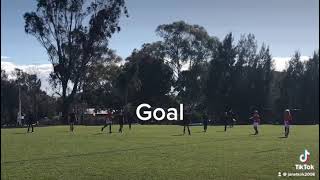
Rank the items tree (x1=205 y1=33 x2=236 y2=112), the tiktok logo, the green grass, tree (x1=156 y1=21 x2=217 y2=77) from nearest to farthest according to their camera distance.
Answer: the green grass < the tiktok logo < tree (x1=156 y1=21 x2=217 y2=77) < tree (x1=205 y1=33 x2=236 y2=112)

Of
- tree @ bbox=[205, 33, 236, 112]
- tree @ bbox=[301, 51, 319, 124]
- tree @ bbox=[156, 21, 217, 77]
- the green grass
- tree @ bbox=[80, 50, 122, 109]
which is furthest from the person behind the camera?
tree @ bbox=[80, 50, 122, 109]

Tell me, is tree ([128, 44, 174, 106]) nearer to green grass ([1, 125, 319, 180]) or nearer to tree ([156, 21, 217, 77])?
tree ([156, 21, 217, 77])

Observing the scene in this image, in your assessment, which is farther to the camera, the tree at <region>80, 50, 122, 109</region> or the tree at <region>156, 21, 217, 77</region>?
the tree at <region>80, 50, 122, 109</region>

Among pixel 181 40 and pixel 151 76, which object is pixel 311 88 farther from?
pixel 151 76

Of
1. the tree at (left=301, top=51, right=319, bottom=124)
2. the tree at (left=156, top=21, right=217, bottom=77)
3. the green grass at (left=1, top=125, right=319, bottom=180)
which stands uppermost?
the tree at (left=156, top=21, right=217, bottom=77)

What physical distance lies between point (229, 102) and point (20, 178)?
175 ft

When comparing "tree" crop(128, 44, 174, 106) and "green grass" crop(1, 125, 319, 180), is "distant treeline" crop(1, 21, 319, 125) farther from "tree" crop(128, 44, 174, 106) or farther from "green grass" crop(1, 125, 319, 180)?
"green grass" crop(1, 125, 319, 180)

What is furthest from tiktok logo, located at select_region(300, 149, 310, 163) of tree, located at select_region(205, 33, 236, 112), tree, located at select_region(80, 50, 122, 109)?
tree, located at select_region(80, 50, 122, 109)

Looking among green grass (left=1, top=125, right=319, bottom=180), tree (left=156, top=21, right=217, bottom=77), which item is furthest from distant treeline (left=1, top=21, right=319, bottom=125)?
green grass (left=1, top=125, right=319, bottom=180)

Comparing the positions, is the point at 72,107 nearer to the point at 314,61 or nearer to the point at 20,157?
the point at 314,61

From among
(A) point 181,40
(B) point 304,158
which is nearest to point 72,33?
(A) point 181,40

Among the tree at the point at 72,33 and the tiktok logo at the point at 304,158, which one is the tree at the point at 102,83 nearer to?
the tree at the point at 72,33

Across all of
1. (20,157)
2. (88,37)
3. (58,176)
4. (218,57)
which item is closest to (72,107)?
(88,37)

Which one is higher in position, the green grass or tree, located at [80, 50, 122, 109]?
tree, located at [80, 50, 122, 109]
